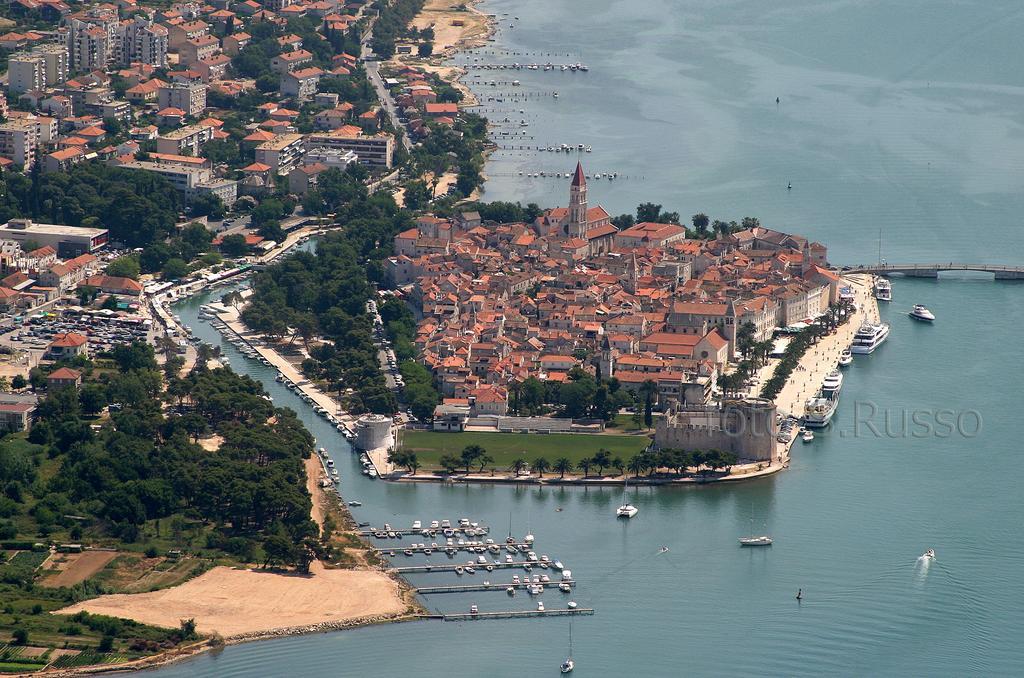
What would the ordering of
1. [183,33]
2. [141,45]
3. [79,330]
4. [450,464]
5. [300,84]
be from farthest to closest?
[183,33] < [141,45] < [300,84] < [79,330] < [450,464]

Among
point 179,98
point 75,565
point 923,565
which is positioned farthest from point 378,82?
point 923,565

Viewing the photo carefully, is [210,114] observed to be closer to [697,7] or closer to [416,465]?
[416,465]

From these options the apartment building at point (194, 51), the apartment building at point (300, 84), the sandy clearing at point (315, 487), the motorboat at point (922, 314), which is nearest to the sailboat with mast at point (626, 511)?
the sandy clearing at point (315, 487)

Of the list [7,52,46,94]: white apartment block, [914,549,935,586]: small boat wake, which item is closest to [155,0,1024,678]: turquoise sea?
[914,549,935,586]: small boat wake

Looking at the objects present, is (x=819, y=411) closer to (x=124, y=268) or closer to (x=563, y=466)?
(x=563, y=466)

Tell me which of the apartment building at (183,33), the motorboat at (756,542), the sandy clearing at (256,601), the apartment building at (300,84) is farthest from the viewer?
the apartment building at (183,33)

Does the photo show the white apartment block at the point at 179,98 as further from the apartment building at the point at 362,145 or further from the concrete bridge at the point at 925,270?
the concrete bridge at the point at 925,270
